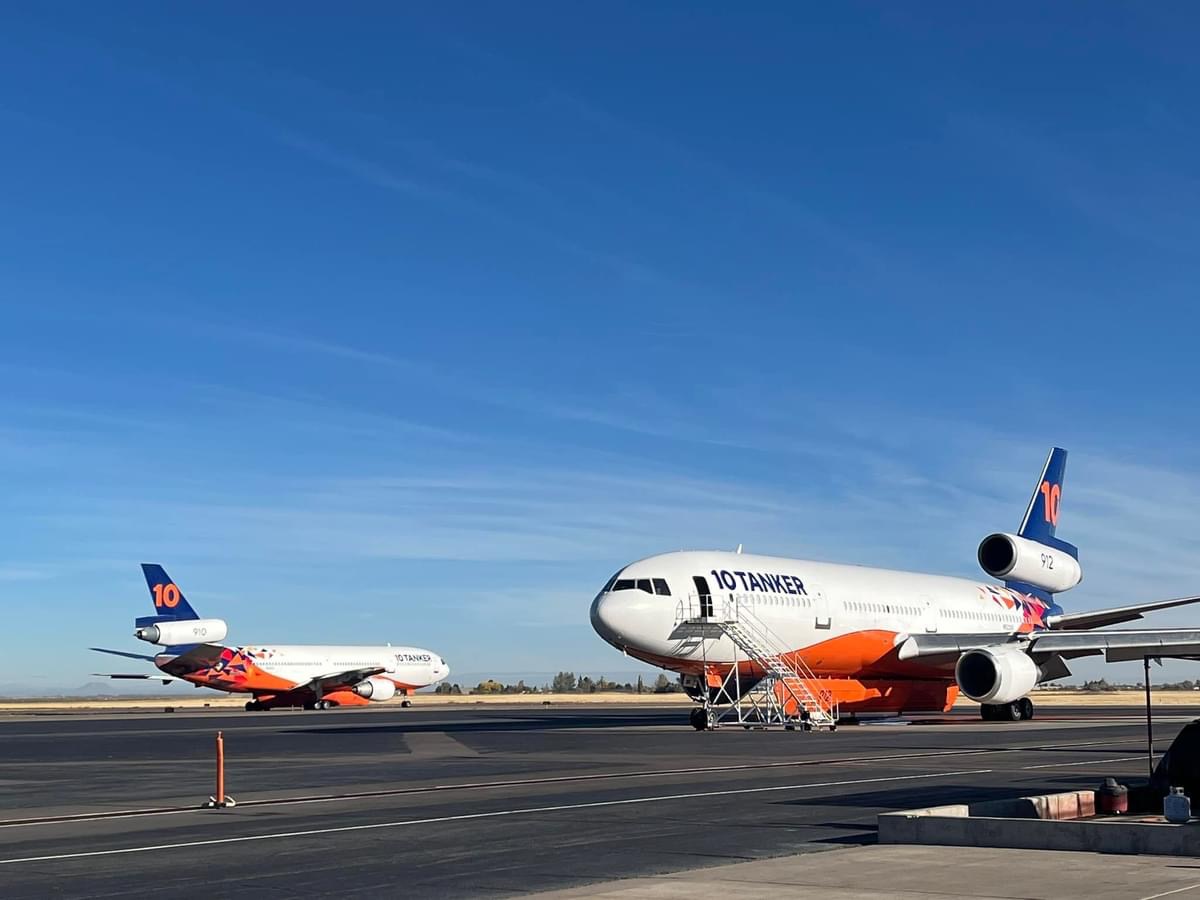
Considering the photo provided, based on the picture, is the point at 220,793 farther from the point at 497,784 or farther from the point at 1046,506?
the point at 1046,506

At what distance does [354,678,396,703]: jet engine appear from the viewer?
80938 millimetres

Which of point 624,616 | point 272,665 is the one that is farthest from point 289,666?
point 624,616

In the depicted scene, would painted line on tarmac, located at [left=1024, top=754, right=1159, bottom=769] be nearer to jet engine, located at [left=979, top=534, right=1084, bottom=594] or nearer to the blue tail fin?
jet engine, located at [left=979, top=534, right=1084, bottom=594]

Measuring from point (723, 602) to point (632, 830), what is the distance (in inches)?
1012

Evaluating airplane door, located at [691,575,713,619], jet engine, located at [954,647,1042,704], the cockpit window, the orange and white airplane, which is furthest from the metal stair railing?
the orange and white airplane

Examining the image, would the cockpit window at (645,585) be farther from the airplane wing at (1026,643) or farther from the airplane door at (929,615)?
the airplane door at (929,615)

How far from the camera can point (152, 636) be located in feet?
236

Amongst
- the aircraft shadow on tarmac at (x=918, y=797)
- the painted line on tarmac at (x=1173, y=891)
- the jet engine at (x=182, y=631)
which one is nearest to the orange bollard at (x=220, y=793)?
the aircraft shadow on tarmac at (x=918, y=797)

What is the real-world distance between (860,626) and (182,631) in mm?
41262

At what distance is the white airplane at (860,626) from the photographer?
38.7 meters

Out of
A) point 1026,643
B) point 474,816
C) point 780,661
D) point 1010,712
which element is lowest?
point 474,816

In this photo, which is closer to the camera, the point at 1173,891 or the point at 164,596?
the point at 1173,891

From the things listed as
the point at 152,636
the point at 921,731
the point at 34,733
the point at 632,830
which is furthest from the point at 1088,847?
the point at 152,636

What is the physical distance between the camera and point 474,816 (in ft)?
51.5
